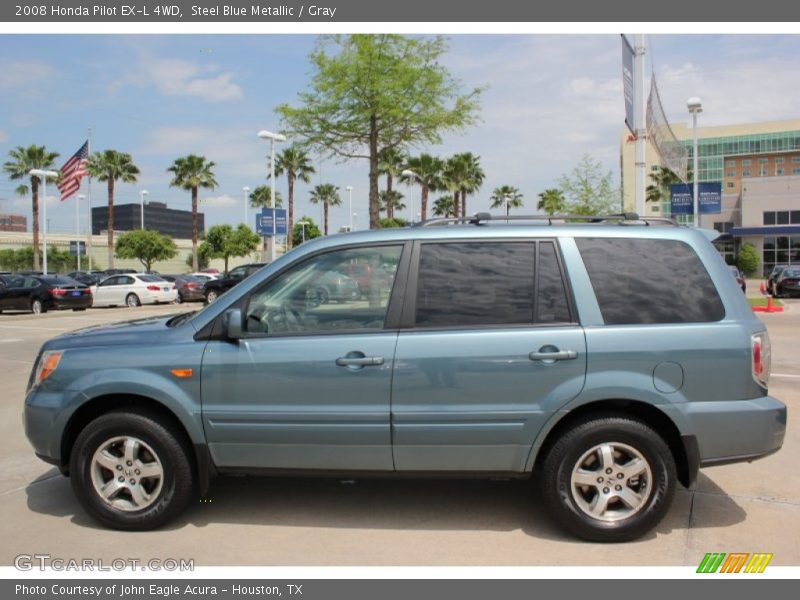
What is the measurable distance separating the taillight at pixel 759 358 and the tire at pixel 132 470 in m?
3.40

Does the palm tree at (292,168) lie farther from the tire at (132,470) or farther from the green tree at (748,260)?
the tire at (132,470)

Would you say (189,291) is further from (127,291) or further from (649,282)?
(649,282)

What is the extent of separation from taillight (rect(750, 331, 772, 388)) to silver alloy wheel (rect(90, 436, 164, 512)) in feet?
11.7

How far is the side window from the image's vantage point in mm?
4125

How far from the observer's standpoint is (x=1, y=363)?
11.4 meters

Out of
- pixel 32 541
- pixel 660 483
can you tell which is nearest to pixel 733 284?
pixel 660 483

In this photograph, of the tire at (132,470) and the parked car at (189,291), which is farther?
the parked car at (189,291)

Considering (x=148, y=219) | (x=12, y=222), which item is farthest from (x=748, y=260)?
(x=12, y=222)

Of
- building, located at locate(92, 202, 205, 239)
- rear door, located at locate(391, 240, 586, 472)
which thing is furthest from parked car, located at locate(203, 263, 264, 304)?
building, located at locate(92, 202, 205, 239)

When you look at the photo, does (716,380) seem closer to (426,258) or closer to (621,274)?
(621,274)

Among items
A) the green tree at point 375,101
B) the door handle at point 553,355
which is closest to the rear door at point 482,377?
the door handle at point 553,355

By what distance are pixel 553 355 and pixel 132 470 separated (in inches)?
103

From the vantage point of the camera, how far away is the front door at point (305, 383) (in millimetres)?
3957

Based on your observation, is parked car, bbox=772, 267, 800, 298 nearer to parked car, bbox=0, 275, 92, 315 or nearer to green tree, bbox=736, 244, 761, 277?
green tree, bbox=736, 244, 761, 277
